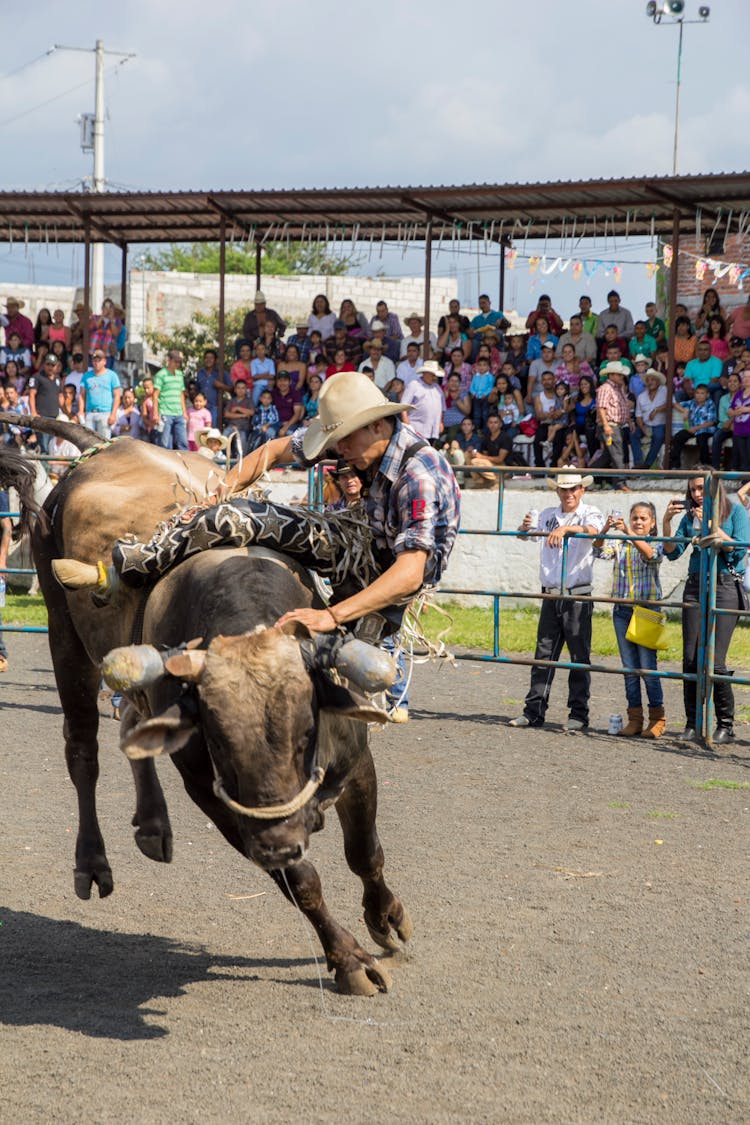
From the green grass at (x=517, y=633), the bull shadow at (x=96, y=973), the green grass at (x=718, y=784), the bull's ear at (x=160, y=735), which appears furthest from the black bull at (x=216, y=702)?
the green grass at (x=517, y=633)

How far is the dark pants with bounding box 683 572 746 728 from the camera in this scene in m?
9.20

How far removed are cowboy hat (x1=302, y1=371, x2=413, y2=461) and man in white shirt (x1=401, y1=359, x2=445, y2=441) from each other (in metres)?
10.6

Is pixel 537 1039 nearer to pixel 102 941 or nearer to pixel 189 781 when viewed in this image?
pixel 189 781

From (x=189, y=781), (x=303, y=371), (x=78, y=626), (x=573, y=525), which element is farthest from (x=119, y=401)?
(x=189, y=781)

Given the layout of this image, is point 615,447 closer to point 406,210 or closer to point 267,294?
point 406,210

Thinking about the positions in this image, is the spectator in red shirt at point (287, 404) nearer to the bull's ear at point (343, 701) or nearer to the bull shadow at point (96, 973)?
the bull shadow at point (96, 973)

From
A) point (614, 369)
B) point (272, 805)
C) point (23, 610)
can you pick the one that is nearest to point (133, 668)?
point (272, 805)

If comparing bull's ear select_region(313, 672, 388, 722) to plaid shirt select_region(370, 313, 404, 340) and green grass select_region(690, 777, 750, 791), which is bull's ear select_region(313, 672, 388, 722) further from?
plaid shirt select_region(370, 313, 404, 340)

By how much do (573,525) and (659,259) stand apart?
1291 centimetres

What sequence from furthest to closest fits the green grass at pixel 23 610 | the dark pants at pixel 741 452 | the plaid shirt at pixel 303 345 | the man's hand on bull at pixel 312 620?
the plaid shirt at pixel 303 345 → the green grass at pixel 23 610 → the dark pants at pixel 741 452 → the man's hand on bull at pixel 312 620

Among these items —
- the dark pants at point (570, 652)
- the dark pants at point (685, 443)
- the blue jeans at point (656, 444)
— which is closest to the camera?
the dark pants at point (570, 652)

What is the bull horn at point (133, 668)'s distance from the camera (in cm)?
378

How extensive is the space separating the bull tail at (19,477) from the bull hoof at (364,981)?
2623mm

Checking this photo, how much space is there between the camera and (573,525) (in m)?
9.76
